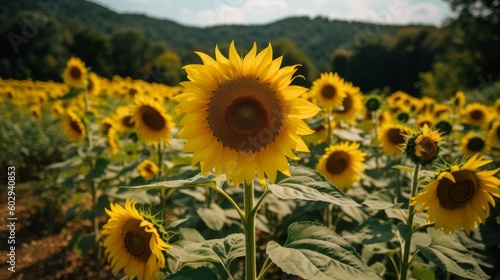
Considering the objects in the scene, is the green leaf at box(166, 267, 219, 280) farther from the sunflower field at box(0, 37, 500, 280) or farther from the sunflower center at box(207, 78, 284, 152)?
the sunflower center at box(207, 78, 284, 152)

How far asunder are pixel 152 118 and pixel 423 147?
2.66 m

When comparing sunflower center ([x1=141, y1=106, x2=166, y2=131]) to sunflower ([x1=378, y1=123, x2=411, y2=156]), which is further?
sunflower ([x1=378, y1=123, x2=411, y2=156])

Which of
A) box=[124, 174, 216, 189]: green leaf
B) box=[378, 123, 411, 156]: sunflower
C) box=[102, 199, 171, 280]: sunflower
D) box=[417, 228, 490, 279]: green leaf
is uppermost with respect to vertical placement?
box=[378, 123, 411, 156]: sunflower

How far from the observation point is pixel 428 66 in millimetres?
45094

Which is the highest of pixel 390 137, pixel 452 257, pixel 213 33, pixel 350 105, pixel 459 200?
pixel 213 33

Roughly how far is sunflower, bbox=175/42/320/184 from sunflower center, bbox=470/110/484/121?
5.44 meters

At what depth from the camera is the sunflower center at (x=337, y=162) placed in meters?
3.57

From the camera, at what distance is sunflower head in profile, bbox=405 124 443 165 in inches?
90.9

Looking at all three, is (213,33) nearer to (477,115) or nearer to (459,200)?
(477,115)

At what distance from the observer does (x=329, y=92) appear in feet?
14.9

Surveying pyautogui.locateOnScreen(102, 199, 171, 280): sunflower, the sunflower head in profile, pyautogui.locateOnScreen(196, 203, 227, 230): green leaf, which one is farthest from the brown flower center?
the sunflower head in profile

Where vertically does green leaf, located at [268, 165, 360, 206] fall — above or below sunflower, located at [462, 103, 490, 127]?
below

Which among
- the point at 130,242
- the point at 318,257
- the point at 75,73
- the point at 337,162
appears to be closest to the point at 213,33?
the point at 75,73

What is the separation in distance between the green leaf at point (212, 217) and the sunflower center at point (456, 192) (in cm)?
163
